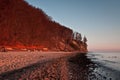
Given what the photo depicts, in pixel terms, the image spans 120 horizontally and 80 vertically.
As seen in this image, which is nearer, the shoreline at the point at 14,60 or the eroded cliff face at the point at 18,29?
the shoreline at the point at 14,60

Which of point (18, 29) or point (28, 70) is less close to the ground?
point (18, 29)

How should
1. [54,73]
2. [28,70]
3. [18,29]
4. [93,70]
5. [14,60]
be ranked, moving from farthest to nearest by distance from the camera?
1. [18,29]
2. [93,70]
3. [14,60]
4. [28,70]
5. [54,73]

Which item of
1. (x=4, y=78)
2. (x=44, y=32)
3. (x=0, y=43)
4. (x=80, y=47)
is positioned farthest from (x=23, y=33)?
(x=80, y=47)

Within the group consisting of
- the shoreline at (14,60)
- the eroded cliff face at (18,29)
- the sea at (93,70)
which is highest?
the eroded cliff face at (18,29)

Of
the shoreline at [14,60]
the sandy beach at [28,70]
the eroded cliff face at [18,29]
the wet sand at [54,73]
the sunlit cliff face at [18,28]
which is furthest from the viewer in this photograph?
the sunlit cliff face at [18,28]

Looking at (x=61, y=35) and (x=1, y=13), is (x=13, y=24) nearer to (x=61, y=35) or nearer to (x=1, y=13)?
(x=1, y=13)

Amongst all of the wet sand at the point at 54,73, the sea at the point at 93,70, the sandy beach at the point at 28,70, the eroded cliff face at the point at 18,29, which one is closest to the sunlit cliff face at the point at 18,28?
the eroded cliff face at the point at 18,29

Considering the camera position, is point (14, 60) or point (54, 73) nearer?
point (54, 73)

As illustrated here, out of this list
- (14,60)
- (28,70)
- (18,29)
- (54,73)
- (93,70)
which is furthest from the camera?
(18,29)

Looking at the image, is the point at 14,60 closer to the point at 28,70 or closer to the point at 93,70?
the point at 28,70

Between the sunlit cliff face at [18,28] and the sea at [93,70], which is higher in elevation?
the sunlit cliff face at [18,28]

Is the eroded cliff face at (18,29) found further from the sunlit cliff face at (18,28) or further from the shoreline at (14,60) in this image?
the shoreline at (14,60)

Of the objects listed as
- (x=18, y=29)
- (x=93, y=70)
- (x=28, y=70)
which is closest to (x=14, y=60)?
(x=28, y=70)

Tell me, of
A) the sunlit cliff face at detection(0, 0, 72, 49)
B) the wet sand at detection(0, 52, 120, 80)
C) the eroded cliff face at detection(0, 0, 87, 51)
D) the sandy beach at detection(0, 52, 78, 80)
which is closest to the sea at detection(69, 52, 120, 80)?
the wet sand at detection(0, 52, 120, 80)
